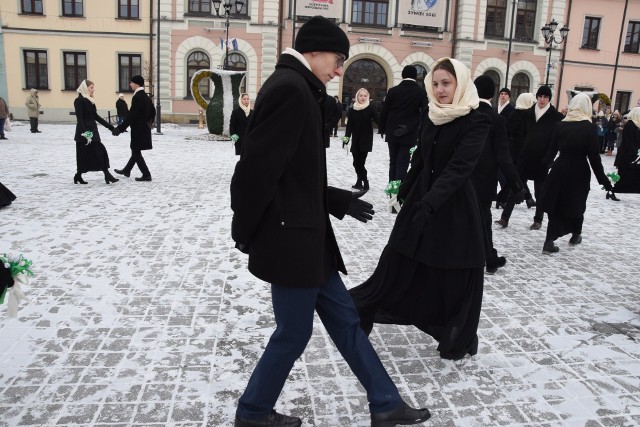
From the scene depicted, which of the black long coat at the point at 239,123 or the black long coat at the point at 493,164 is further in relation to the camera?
the black long coat at the point at 239,123

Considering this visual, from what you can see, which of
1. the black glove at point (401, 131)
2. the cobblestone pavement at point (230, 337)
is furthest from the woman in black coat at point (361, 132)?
the cobblestone pavement at point (230, 337)

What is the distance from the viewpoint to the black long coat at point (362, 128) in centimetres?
959

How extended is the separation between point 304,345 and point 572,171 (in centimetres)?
495

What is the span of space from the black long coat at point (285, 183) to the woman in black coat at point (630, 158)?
12.3ft

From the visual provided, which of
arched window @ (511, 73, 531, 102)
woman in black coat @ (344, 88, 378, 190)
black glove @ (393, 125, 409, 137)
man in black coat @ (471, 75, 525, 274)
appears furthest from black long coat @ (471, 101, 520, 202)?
arched window @ (511, 73, 531, 102)

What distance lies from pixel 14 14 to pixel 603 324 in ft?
103

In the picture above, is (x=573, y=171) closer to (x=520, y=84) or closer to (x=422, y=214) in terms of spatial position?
(x=422, y=214)

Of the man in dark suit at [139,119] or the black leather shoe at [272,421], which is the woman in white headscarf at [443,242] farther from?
the man in dark suit at [139,119]

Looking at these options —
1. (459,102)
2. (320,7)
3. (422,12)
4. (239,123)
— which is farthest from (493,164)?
(422,12)

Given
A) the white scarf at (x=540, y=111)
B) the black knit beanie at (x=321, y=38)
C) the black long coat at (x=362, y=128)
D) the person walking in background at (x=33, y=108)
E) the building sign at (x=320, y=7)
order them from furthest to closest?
the building sign at (x=320, y=7), the person walking in background at (x=33, y=108), the black long coat at (x=362, y=128), the white scarf at (x=540, y=111), the black knit beanie at (x=321, y=38)

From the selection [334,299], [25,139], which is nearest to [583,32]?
[25,139]

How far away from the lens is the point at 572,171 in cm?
631

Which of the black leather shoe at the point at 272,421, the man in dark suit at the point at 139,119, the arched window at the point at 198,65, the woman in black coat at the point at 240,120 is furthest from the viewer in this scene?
the arched window at the point at 198,65

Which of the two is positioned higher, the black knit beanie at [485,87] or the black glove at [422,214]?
the black knit beanie at [485,87]
